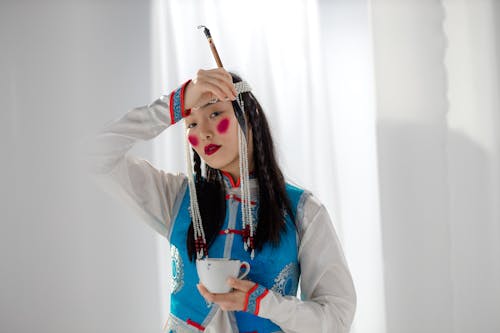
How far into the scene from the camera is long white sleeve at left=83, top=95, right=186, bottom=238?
1207 mm

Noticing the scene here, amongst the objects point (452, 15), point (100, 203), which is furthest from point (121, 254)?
point (452, 15)

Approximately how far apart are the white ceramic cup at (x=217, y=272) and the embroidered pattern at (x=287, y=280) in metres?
0.17

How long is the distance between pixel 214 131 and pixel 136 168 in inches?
8.0

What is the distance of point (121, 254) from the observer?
198 centimetres

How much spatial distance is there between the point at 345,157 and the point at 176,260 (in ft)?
3.22

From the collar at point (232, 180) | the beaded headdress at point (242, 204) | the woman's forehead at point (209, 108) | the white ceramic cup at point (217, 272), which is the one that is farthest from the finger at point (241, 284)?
the woman's forehead at point (209, 108)

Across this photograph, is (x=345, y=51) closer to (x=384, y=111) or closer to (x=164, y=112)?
(x=384, y=111)

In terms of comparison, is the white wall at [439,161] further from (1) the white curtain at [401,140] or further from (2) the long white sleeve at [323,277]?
(2) the long white sleeve at [323,277]

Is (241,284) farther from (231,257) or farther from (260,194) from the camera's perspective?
(260,194)

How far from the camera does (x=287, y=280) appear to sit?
1276mm

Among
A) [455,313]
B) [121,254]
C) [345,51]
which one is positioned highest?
[345,51]

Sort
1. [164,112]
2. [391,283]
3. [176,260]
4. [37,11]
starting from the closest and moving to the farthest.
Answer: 1. [164,112]
2. [176,260]
3. [37,11]
4. [391,283]

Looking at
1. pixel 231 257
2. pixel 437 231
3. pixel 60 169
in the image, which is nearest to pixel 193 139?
pixel 231 257

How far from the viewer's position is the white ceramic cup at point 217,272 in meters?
1.08
